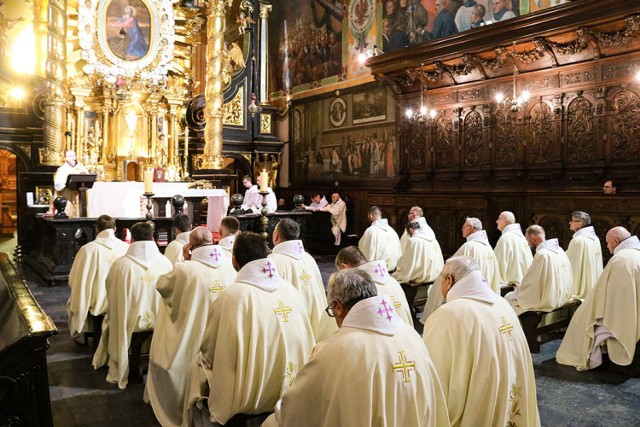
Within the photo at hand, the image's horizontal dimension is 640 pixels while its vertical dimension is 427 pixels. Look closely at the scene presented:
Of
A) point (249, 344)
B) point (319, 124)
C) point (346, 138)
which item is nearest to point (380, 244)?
point (249, 344)

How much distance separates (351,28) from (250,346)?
16.1m

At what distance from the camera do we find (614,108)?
10750 mm

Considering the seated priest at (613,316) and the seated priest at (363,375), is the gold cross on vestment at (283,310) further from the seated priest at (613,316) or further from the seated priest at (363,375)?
the seated priest at (613,316)

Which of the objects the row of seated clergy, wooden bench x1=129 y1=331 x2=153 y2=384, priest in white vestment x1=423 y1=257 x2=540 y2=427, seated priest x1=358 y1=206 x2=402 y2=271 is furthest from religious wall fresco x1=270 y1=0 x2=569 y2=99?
the row of seated clergy

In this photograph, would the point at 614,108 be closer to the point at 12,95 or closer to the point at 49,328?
A: the point at 49,328

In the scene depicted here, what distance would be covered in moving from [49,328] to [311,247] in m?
13.8

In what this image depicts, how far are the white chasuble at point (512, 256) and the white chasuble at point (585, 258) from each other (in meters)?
0.68

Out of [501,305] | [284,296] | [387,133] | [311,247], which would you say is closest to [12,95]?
[311,247]

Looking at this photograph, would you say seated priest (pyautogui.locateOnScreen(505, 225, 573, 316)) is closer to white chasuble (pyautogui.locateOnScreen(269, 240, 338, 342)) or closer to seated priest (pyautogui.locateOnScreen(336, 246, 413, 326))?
seated priest (pyautogui.locateOnScreen(336, 246, 413, 326))

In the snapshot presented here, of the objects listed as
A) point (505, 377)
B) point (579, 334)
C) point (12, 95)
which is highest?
point (12, 95)

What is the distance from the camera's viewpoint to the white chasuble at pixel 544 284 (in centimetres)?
642

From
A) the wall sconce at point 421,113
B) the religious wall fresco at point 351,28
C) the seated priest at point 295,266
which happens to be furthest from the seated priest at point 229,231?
the wall sconce at point 421,113

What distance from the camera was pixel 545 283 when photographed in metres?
6.45

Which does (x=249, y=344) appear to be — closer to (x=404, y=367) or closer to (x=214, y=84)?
(x=404, y=367)
